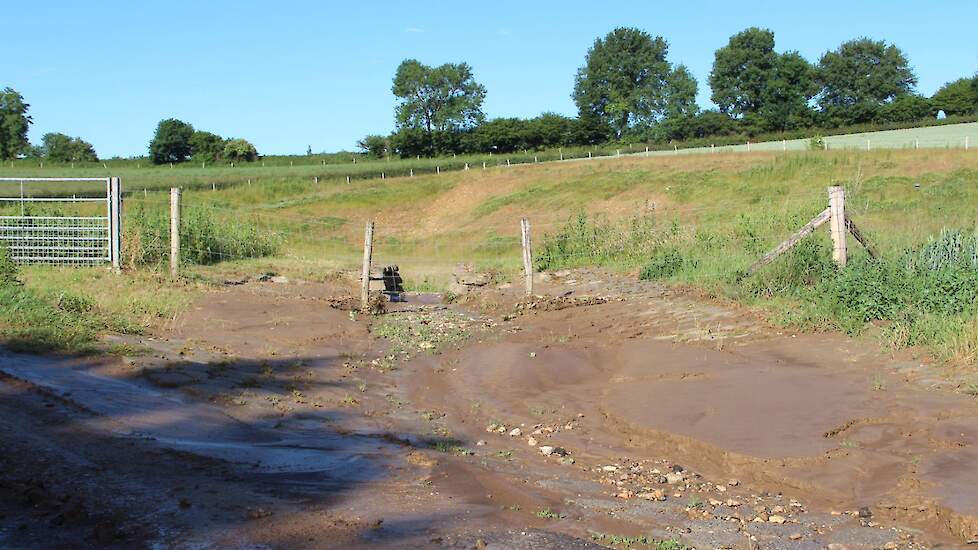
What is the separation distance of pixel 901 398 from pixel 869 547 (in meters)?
3.92

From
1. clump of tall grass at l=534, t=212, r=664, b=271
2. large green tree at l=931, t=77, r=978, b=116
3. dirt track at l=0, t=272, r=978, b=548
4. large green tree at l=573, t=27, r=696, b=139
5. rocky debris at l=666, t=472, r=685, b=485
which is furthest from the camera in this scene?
large green tree at l=573, t=27, r=696, b=139

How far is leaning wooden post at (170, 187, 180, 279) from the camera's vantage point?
57.5ft

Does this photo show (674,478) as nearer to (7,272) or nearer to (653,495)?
(653,495)

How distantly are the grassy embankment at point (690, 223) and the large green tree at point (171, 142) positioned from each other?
35877mm

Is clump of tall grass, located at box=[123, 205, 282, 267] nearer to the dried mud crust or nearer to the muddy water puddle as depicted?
the dried mud crust

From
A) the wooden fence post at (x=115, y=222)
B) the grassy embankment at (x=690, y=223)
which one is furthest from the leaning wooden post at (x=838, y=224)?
the wooden fence post at (x=115, y=222)

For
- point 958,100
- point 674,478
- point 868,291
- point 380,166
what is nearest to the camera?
point 674,478

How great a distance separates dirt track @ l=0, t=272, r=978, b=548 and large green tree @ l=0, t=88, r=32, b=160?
93.5 meters

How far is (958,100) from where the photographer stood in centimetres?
8300

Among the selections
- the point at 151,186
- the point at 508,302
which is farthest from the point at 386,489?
the point at 151,186

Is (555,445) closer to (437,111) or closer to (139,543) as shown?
(139,543)

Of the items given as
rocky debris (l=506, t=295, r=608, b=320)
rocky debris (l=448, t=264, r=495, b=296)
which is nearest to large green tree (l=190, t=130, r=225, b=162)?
rocky debris (l=448, t=264, r=495, b=296)

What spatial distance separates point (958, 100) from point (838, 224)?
261 ft

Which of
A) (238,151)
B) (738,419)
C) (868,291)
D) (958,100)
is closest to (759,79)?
(958,100)
